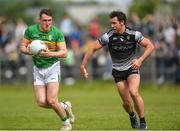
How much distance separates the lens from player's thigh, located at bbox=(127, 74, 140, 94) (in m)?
16.5

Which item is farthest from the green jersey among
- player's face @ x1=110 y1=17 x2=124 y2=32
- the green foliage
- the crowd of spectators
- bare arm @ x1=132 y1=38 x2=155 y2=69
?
the green foliage

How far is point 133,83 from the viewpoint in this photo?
16719mm

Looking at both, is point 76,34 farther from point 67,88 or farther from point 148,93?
point 148,93

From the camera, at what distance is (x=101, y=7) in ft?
497

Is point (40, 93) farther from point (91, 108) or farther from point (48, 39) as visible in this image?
point (91, 108)

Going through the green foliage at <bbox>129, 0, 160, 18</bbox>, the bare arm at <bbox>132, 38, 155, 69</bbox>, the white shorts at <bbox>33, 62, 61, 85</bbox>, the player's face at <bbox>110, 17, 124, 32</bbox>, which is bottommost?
the green foliage at <bbox>129, 0, 160, 18</bbox>

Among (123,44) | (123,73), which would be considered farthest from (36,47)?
(123,73)

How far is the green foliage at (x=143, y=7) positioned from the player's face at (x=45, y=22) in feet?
93.2

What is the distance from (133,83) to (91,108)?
25.1 feet

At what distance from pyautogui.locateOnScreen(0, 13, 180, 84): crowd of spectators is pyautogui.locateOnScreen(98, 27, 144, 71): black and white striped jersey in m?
16.6

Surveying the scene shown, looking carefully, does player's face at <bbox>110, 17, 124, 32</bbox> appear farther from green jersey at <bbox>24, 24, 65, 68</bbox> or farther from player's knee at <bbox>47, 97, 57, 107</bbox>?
player's knee at <bbox>47, 97, 57, 107</bbox>

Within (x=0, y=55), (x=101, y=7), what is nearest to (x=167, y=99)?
(x=0, y=55)

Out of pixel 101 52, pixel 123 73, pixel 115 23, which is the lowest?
pixel 101 52

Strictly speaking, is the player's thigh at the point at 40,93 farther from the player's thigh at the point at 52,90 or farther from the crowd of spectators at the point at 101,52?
the crowd of spectators at the point at 101,52
